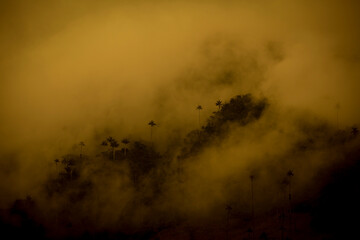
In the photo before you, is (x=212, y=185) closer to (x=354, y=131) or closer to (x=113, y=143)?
(x=113, y=143)

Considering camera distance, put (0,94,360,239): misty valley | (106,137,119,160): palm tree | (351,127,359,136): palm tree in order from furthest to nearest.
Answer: (106,137,119,160): palm tree
(351,127,359,136): palm tree
(0,94,360,239): misty valley

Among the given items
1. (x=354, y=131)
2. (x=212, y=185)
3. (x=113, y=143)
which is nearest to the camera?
(x=354, y=131)

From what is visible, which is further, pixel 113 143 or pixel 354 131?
pixel 113 143

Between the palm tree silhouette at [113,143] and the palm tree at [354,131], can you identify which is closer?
the palm tree at [354,131]

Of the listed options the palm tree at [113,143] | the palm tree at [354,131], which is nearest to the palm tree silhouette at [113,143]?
the palm tree at [113,143]

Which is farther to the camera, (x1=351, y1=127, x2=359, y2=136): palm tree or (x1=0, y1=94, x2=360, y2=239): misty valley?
(x1=351, y1=127, x2=359, y2=136): palm tree

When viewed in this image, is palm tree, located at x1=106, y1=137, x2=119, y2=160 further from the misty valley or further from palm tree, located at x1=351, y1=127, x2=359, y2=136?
palm tree, located at x1=351, y1=127, x2=359, y2=136

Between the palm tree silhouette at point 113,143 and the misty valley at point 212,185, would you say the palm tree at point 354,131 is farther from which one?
the palm tree silhouette at point 113,143

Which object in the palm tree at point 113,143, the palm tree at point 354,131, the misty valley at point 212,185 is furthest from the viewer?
the palm tree at point 113,143

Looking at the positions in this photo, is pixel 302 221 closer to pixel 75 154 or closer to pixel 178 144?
pixel 178 144

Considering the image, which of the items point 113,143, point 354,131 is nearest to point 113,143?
point 113,143

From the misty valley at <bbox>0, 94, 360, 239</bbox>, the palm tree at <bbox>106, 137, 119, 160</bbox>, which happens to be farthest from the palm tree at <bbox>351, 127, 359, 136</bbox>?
the palm tree at <bbox>106, 137, 119, 160</bbox>

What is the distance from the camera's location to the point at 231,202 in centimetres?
8569

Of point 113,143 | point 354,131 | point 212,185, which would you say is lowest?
point 212,185
